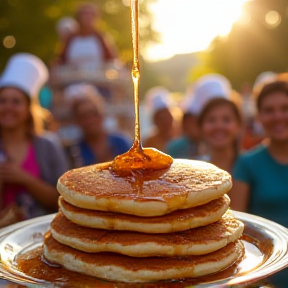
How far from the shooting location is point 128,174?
104 cm

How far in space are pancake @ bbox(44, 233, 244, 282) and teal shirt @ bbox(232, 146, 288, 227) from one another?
5.33ft

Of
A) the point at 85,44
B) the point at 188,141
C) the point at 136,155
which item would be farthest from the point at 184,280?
the point at 85,44

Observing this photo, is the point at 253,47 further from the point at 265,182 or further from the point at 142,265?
the point at 142,265

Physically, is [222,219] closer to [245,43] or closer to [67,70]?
[67,70]

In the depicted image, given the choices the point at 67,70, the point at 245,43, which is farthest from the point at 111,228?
the point at 245,43

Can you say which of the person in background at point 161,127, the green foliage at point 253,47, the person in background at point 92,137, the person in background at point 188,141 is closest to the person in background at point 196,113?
the person in background at point 188,141

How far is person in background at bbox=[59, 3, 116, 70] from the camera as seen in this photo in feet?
19.0

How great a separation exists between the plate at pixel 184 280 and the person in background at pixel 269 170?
1.28 metres

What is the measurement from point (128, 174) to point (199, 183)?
16 cm

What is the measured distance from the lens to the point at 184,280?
935mm

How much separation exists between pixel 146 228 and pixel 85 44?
16.9 ft

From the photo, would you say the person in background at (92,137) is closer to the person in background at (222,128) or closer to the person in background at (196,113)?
the person in background at (196,113)

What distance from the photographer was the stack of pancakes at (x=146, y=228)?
94 centimetres

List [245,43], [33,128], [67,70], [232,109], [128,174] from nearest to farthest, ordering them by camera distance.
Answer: [128,174] → [33,128] → [232,109] → [67,70] → [245,43]
